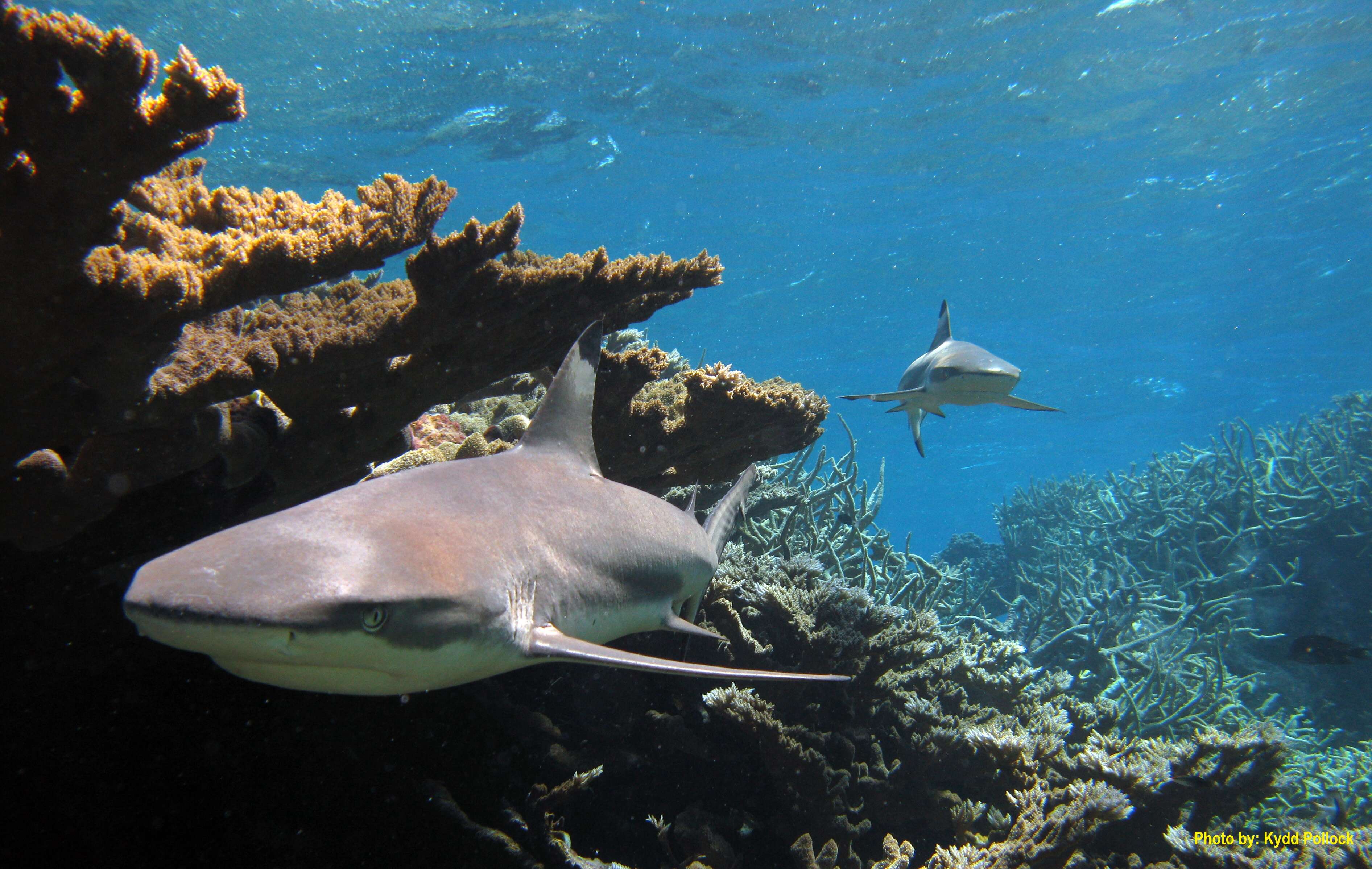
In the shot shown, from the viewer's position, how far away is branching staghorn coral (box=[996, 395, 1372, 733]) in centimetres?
923

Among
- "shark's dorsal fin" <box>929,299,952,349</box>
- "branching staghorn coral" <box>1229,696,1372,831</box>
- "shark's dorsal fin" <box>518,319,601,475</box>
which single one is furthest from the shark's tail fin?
"branching staghorn coral" <box>1229,696,1372,831</box>

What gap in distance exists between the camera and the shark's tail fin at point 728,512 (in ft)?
11.6

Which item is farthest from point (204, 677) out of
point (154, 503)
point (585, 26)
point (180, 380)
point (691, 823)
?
point (585, 26)

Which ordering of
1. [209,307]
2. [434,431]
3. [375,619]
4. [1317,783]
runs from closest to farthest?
[375,619], [209,307], [434,431], [1317,783]

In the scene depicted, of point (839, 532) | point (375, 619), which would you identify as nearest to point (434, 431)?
point (375, 619)

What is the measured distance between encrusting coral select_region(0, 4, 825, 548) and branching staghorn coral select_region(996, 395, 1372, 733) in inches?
352

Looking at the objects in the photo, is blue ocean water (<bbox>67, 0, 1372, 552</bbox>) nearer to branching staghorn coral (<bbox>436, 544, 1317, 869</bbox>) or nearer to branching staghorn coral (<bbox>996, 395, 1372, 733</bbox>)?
branching staghorn coral (<bbox>996, 395, 1372, 733</bbox>)

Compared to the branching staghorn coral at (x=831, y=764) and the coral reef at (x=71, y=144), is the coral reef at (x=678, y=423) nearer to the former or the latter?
the branching staghorn coral at (x=831, y=764)

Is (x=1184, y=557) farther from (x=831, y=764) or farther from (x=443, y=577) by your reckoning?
(x=443, y=577)

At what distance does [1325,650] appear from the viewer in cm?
870

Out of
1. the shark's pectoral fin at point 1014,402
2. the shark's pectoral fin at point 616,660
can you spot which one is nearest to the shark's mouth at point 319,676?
the shark's pectoral fin at point 616,660

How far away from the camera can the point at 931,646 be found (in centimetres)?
544

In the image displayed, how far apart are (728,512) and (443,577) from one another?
2.29 metres

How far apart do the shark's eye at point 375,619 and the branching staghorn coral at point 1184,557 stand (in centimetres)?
985
